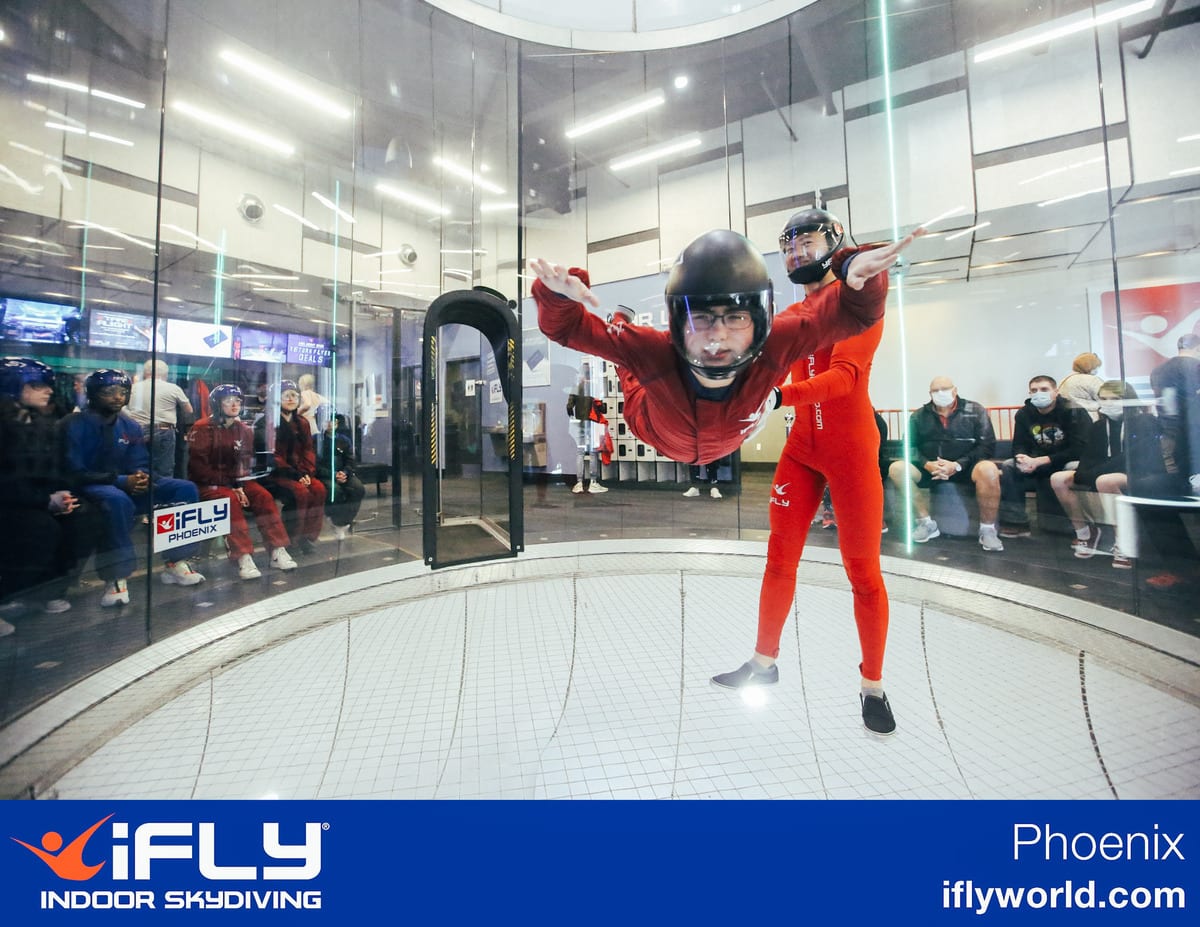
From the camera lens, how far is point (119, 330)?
3.25 m

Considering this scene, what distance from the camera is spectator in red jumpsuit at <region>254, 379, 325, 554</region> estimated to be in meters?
4.64

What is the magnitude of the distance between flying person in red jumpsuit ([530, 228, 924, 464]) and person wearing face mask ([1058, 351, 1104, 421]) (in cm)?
178

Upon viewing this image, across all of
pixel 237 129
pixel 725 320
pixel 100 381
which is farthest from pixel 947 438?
pixel 237 129

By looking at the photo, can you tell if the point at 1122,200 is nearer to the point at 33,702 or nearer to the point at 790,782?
the point at 790,782

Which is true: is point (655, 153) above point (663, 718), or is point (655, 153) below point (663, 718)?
above

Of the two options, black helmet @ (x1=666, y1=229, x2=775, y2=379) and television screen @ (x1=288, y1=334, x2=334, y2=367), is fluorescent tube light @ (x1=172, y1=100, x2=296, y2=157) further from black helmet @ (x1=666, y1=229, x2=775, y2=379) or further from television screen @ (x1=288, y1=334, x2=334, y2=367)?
black helmet @ (x1=666, y1=229, x2=775, y2=379)

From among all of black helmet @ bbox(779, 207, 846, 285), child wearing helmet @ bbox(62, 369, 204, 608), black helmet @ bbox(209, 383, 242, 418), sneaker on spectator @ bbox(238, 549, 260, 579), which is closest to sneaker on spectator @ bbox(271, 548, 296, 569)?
sneaker on spectator @ bbox(238, 549, 260, 579)

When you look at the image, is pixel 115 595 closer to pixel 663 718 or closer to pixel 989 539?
pixel 663 718

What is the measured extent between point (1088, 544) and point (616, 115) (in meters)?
3.68

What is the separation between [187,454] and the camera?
12.6 ft

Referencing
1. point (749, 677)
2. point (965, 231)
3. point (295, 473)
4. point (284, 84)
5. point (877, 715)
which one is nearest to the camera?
point (877, 715)
